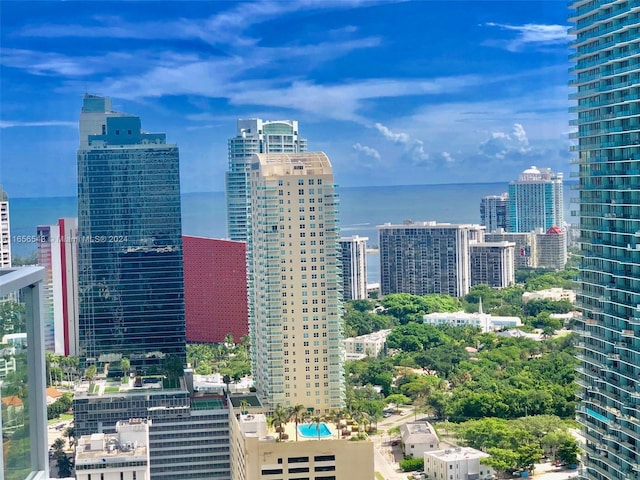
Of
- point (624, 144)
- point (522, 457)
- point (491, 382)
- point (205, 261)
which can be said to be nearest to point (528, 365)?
point (491, 382)

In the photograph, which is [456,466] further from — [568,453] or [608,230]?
[608,230]

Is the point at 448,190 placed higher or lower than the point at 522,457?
higher

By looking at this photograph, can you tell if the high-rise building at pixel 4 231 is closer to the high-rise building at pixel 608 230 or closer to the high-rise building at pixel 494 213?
the high-rise building at pixel 608 230

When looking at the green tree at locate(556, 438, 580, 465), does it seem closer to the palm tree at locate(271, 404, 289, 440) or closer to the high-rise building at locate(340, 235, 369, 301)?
the palm tree at locate(271, 404, 289, 440)

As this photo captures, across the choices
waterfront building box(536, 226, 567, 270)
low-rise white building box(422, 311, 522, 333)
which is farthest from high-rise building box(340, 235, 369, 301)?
Result: waterfront building box(536, 226, 567, 270)

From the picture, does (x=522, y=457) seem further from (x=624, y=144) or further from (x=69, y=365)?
(x=69, y=365)

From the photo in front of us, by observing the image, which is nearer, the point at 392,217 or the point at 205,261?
the point at 205,261
